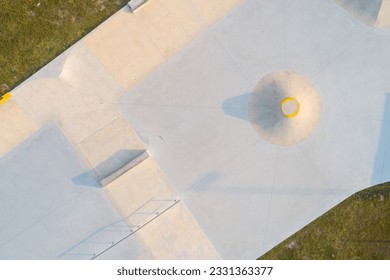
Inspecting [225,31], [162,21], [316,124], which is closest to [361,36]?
[316,124]

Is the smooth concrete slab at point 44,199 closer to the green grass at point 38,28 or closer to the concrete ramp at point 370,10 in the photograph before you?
the green grass at point 38,28

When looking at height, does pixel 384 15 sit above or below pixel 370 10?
below

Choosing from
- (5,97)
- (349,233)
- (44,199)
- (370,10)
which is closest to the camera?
(5,97)

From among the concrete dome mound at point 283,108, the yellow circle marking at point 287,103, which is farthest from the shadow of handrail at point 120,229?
the yellow circle marking at point 287,103

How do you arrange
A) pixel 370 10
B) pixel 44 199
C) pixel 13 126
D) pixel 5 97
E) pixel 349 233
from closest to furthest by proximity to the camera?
pixel 5 97, pixel 13 126, pixel 44 199, pixel 370 10, pixel 349 233

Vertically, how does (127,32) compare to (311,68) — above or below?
above

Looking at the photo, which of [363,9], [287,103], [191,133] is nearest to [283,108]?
[287,103]

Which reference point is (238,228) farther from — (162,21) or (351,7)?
(351,7)

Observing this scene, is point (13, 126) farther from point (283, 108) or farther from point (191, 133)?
point (283, 108)
